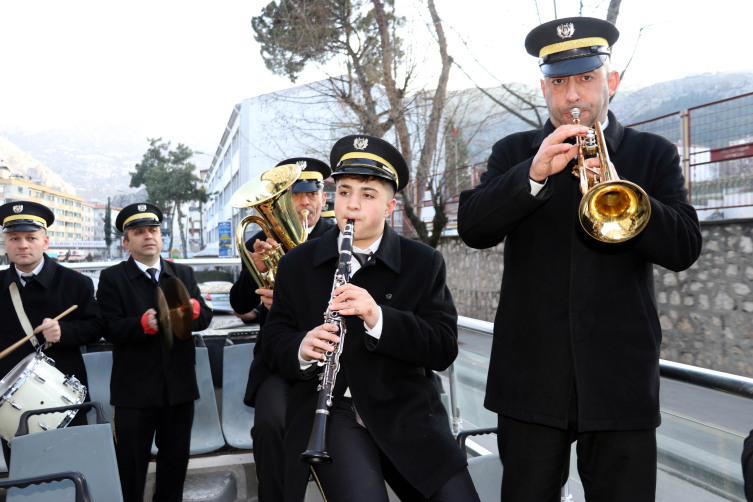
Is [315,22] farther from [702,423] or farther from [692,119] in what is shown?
[702,423]

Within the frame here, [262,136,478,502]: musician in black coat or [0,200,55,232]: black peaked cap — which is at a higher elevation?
[0,200,55,232]: black peaked cap

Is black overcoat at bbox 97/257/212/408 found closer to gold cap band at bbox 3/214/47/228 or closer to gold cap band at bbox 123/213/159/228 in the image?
gold cap band at bbox 123/213/159/228

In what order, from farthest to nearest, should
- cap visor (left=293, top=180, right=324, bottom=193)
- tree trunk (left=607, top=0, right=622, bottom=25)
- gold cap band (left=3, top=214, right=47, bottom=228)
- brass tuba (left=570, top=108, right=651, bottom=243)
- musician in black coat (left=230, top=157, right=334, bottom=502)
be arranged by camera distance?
tree trunk (left=607, top=0, right=622, bottom=25) → cap visor (left=293, top=180, right=324, bottom=193) → gold cap band (left=3, top=214, right=47, bottom=228) → musician in black coat (left=230, top=157, right=334, bottom=502) → brass tuba (left=570, top=108, right=651, bottom=243)

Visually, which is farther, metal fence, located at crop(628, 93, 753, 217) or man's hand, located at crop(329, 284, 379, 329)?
metal fence, located at crop(628, 93, 753, 217)

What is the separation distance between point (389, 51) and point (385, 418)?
408 inches

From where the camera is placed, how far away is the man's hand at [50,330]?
3633 mm

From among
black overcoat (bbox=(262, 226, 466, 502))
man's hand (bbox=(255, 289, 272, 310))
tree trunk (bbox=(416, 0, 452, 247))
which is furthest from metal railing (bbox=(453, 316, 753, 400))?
tree trunk (bbox=(416, 0, 452, 247))

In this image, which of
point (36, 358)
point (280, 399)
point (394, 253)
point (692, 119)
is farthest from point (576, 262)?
point (692, 119)

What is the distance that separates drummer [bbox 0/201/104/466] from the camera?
148 inches

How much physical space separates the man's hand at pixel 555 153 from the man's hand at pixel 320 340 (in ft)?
2.85

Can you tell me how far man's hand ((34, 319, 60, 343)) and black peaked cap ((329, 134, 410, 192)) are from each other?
230 cm

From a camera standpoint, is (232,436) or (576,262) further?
(232,436)

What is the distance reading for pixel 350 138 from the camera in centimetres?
257

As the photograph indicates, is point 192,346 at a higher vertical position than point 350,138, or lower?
lower
